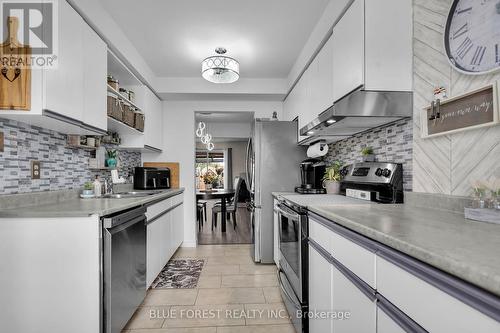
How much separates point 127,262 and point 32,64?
4.34 ft

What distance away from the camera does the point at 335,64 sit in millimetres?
1848

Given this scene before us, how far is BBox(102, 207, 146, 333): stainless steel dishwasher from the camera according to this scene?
150 centimetres

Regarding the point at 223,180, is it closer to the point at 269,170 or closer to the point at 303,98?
the point at 269,170

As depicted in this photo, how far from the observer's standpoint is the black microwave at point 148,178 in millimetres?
3297

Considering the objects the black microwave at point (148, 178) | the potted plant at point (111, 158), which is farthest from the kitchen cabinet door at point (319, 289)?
the black microwave at point (148, 178)

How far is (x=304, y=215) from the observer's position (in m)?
1.72

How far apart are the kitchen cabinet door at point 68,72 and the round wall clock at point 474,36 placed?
2162 mm

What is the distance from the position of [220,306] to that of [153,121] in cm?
245

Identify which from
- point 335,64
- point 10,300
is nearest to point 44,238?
point 10,300

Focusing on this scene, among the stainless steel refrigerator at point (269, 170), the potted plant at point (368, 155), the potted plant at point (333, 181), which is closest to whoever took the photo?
the potted plant at point (368, 155)

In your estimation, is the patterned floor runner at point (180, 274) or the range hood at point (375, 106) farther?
the patterned floor runner at point (180, 274)

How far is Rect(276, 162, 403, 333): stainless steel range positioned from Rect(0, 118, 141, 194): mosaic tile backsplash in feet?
6.03

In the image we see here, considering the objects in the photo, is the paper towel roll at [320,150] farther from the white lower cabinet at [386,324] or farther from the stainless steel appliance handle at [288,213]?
the white lower cabinet at [386,324]

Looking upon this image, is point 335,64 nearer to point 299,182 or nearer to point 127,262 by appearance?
point 299,182
